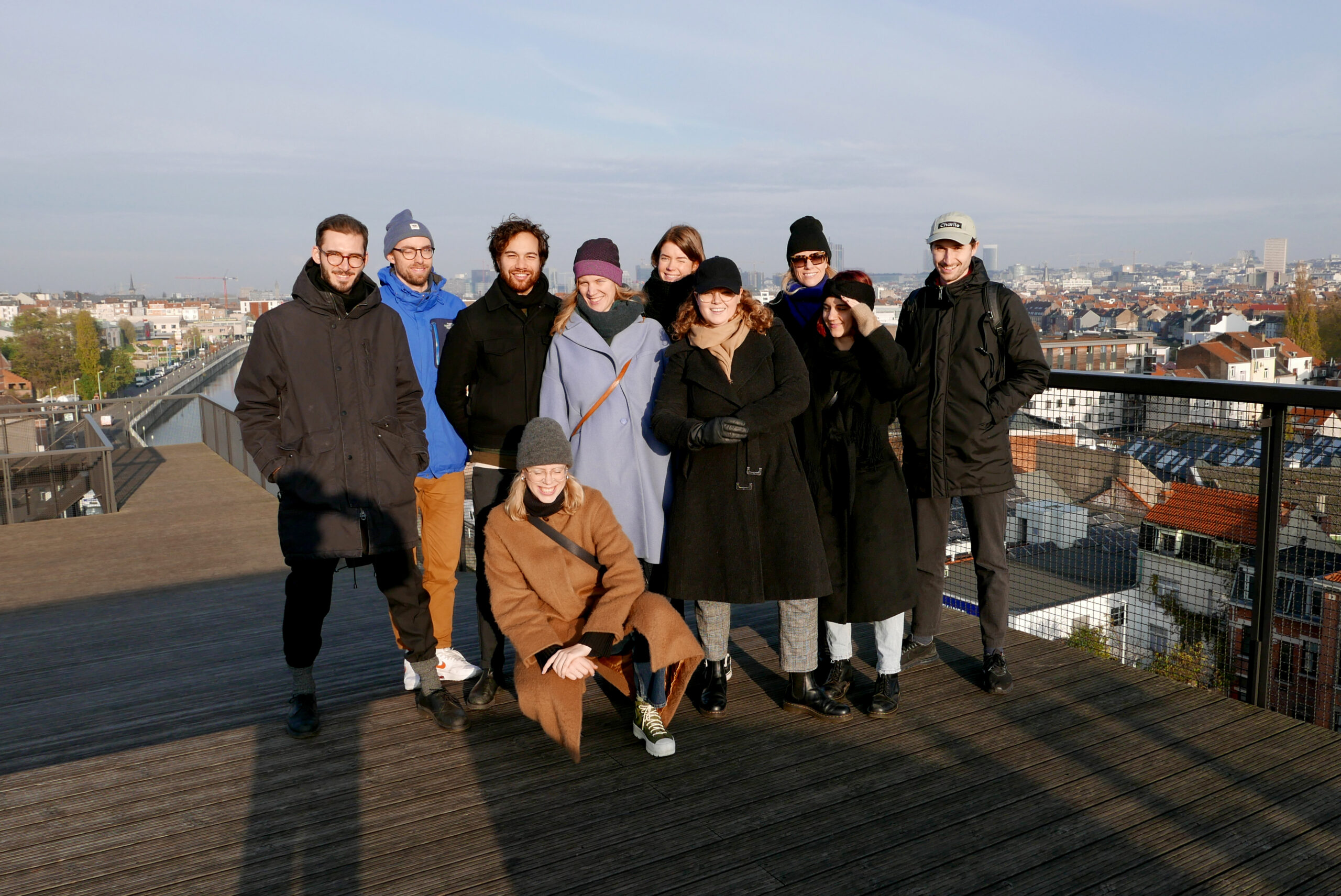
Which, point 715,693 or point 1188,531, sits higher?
point 1188,531

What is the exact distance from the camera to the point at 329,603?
3.08 metres

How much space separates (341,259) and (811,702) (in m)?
2.16

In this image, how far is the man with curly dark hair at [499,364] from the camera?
3.11 meters

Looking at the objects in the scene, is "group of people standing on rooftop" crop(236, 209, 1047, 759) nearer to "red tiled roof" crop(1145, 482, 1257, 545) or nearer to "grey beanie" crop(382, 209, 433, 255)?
"grey beanie" crop(382, 209, 433, 255)

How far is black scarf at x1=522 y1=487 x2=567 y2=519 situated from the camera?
2.85 meters

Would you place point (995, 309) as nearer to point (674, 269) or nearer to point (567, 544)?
point (674, 269)

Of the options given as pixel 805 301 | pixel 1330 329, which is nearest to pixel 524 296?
pixel 805 301

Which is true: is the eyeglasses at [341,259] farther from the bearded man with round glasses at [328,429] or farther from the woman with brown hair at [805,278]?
the woman with brown hair at [805,278]

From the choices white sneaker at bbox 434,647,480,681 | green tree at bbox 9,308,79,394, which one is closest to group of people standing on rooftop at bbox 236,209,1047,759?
white sneaker at bbox 434,647,480,681

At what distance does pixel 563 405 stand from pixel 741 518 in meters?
0.72

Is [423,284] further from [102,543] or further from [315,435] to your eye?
[102,543]

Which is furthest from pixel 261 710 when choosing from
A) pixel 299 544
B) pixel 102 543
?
pixel 102 543

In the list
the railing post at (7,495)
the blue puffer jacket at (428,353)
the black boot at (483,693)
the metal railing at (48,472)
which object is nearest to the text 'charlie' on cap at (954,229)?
the blue puffer jacket at (428,353)

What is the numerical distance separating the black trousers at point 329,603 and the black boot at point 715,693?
978mm
